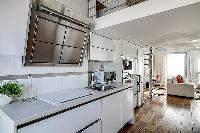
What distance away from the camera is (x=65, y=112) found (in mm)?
1753

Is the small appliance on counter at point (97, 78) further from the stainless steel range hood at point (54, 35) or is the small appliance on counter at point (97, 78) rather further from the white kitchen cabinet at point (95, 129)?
the white kitchen cabinet at point (95, 129)

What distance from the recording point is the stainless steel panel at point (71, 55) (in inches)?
102

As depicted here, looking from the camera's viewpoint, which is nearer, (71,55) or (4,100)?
(4,100)

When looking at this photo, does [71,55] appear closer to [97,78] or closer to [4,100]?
[97,78]

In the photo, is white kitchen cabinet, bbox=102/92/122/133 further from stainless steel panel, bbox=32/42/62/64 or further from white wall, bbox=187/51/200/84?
white wall, bbox=187/51/200/84

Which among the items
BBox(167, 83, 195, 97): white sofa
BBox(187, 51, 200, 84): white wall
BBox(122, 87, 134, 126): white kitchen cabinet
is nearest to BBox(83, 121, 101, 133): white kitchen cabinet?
BBox(122, 87, 134, 126): white kitchen cabinet

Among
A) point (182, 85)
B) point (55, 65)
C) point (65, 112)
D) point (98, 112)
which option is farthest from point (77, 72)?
point (182, 85)

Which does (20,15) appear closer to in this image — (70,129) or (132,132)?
(70,129)

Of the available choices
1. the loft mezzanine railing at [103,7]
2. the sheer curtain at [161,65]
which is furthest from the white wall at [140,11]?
the sheer curtain at [161,65]

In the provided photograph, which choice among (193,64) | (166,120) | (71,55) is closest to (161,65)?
(193,64)

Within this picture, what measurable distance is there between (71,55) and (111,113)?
4.05 ft

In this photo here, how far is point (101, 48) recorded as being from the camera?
Answer: 335 centimetres

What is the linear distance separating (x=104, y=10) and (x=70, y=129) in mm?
2531

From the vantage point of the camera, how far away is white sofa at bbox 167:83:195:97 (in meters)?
6.31
